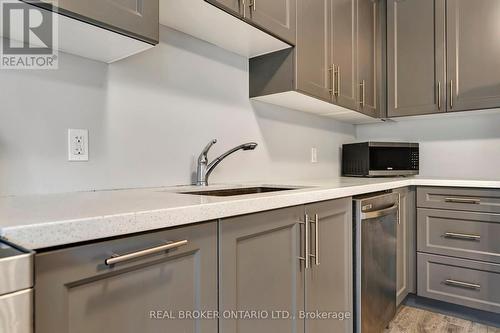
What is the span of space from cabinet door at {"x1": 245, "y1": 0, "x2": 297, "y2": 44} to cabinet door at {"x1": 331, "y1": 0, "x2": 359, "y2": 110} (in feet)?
1.54

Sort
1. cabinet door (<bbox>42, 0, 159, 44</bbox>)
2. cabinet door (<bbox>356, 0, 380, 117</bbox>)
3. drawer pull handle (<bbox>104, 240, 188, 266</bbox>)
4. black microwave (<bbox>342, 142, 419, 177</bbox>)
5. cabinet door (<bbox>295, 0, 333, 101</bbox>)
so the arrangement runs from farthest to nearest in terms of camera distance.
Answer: black microwave (<bbox>342, 142, 419, 177</bbox>) < cabinet door (<bbox>356, 0, 380, 117</bbox>) < cabinet door (<bbox>295, 0, 333, 101</bbox>) < cabinet door (<bbox>42, 0, 159, 44</bbox>) < drawer pull handle (<bbox>104, 240, 188, 266</bbox>)

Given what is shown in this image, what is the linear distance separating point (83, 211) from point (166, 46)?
0.98 meters

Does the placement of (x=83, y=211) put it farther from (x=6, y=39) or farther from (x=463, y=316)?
(x=463, y=316)

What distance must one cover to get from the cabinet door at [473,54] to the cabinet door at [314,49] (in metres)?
1.04

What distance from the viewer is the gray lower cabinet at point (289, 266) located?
919 millimetres

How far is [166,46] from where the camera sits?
142 cm

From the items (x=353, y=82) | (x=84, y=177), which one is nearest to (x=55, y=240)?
(x=84, y=177)

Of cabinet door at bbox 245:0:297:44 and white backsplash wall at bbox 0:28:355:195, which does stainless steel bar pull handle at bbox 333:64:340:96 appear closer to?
white backsplash wall at bbox 0:28:355:195

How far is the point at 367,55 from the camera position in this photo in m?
2.38

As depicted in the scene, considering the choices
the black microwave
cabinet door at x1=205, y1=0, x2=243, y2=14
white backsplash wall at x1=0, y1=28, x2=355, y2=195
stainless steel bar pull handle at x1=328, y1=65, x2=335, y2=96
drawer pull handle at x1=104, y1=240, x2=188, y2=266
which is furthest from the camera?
the black microwave

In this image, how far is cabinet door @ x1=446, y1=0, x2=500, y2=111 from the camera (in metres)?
2.15

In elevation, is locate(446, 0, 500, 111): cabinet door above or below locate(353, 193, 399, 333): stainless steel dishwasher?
above

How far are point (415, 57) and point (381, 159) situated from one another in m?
0.82

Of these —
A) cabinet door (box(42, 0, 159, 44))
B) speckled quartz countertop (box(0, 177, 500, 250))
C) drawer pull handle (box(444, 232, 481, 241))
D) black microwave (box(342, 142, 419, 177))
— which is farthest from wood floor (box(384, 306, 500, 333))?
cabinet door (box(42, 0, 159, 44))
